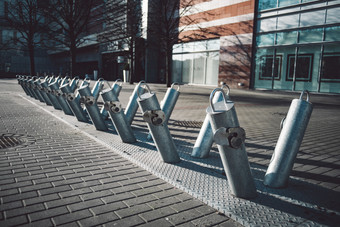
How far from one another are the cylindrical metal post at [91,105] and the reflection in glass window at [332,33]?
16.9m

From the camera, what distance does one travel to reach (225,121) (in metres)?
2.51

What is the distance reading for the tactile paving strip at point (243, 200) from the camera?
245 cm

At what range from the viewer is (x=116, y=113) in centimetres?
496

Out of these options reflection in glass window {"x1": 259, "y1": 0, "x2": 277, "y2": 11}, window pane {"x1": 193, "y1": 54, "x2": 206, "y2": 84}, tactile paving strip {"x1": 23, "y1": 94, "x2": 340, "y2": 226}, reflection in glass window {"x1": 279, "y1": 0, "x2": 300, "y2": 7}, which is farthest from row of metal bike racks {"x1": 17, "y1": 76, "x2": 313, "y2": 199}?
window pane {"x1": 193, "y1": 54, "x2": 206, "y2": 84}

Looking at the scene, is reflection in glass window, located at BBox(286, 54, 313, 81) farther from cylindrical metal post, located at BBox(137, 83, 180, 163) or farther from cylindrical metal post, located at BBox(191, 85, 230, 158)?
cylindrical metal post, located at BBox(137, 83, 180, 163)

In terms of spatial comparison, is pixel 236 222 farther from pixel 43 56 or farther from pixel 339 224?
pixel 43 56

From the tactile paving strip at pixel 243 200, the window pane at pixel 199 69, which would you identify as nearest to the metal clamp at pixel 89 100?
the tactile paving strip at pixel 243 200

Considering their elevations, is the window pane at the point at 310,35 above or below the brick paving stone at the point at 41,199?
above

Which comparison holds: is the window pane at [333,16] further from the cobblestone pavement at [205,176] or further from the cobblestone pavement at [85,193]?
the cobblestone pavement at [85,193]

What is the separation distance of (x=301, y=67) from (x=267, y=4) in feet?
18.6

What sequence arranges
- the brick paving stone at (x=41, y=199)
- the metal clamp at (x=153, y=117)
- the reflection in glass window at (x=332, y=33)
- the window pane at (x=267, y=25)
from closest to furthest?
1. the brick paving stone at (x=41, y=199)
2. the metal clamp at (x=153, y=117)
3. the reflection in glass window at (x=332, y=33)
4. the window pane at (x=267, y=25)

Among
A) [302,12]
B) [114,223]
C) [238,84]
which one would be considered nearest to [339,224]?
[114,223]

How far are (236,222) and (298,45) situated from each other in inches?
755

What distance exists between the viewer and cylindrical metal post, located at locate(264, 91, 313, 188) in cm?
309
